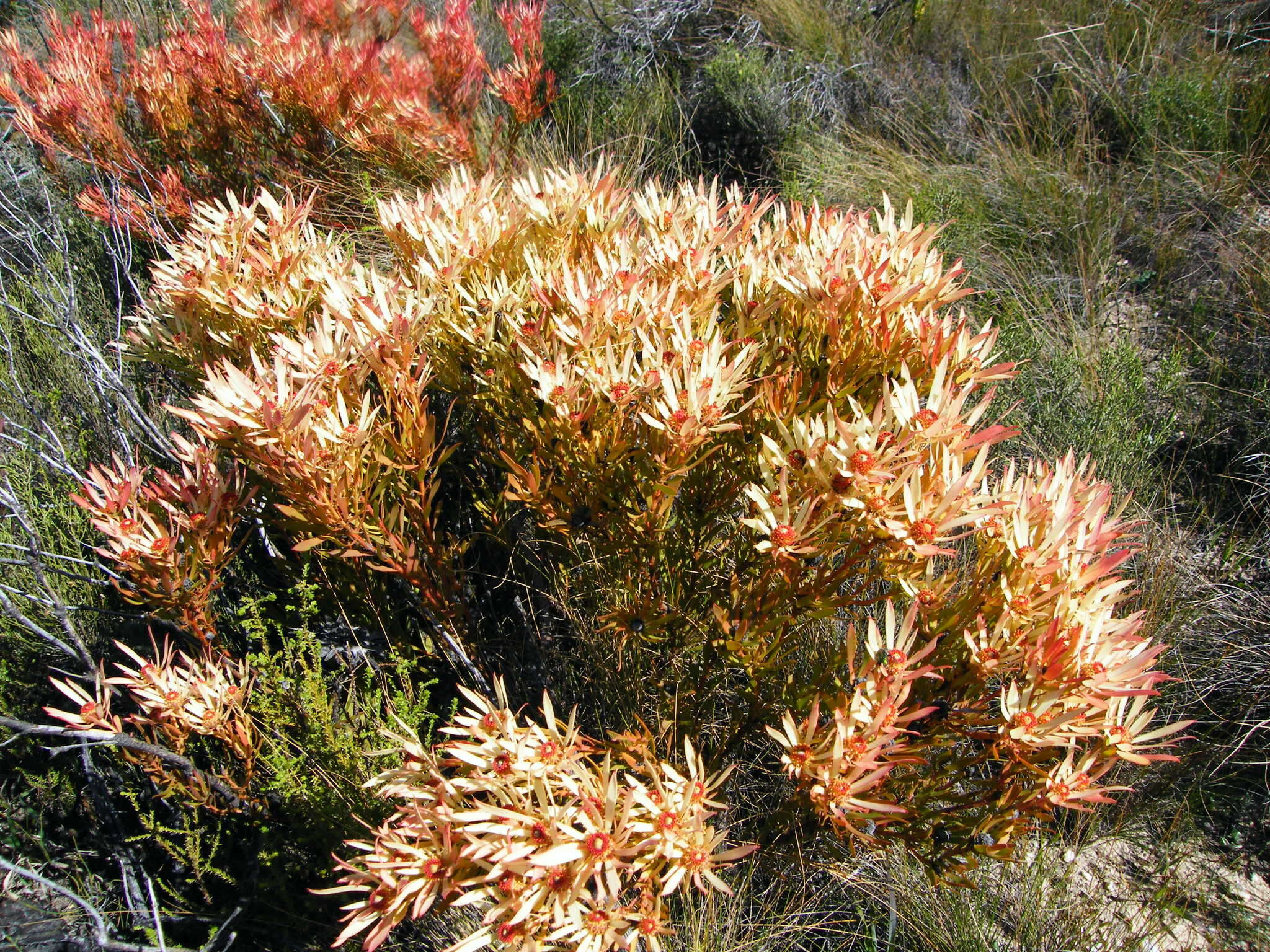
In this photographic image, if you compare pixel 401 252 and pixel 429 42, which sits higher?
pixel 429 42

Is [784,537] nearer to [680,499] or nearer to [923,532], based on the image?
[923,532]

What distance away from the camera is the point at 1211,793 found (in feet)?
7.43

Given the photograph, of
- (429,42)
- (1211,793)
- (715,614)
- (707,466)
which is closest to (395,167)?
(429,42)

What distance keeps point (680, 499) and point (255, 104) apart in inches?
147

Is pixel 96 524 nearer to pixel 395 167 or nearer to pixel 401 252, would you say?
pixel 401 252

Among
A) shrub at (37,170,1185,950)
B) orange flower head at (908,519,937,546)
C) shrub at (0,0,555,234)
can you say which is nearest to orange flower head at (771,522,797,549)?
shrub at (37,170,1185,950)

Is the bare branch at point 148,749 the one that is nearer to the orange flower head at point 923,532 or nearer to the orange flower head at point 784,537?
the orange flower head at point 784,537

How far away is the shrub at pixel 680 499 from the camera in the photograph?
4.16 feet

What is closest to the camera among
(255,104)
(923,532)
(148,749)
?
(923,532)

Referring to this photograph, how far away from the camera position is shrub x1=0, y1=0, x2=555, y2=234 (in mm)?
3729

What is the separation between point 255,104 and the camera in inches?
160

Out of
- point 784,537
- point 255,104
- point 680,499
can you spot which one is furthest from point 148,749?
point 255,104

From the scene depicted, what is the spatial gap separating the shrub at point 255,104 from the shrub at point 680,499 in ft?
6.23

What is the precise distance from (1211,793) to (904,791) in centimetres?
141
